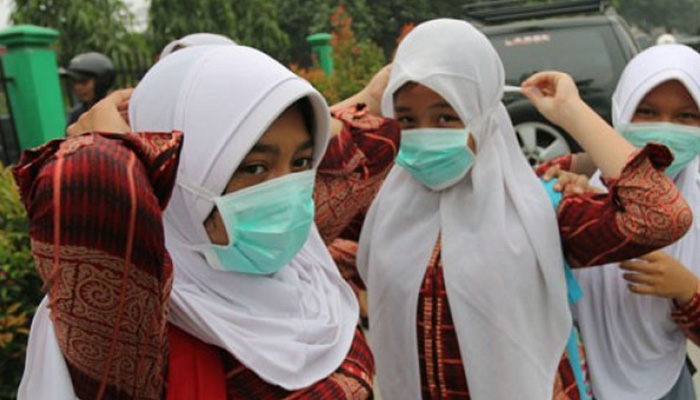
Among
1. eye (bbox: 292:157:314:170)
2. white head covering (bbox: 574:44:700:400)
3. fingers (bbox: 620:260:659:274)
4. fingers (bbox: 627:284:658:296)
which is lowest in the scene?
white head covering (bbox: 574:44:700:400)

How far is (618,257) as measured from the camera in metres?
1.66

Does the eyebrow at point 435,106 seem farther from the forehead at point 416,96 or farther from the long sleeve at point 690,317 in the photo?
the long sleeve at point 690,317

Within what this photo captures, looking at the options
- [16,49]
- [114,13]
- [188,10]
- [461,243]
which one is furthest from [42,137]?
[188,10]

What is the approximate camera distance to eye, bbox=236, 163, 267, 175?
1.27m

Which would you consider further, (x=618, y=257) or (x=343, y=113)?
(x=343, y=113)

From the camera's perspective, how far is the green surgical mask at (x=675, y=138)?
1.99m

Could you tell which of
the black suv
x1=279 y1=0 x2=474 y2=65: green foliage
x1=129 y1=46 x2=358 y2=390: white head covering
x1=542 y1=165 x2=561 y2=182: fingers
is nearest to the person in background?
the black suv

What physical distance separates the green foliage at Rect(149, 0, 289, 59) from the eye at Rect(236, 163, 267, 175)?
1082 centimetres

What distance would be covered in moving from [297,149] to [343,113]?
0.60 m

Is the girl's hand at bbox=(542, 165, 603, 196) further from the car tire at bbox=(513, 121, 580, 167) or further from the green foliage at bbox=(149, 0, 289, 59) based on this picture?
the green foliage at bbox=(149, 0, 289, 59)

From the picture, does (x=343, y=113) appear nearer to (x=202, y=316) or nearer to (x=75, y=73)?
(x=202, y=316)

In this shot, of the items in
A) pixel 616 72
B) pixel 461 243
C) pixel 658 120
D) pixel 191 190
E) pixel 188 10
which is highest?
pixel 191 190

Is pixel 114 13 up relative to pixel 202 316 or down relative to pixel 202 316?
down

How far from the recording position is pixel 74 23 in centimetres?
856
